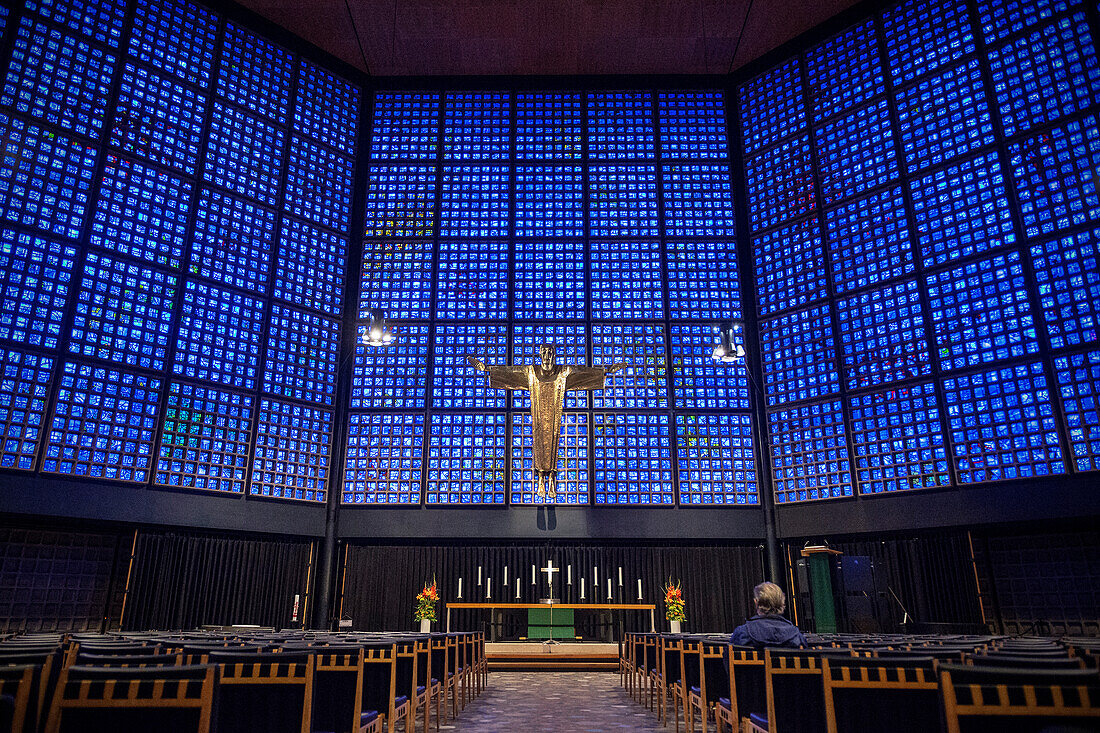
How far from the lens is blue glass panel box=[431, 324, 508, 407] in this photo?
17.0 metres

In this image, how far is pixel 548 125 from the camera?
64.2 feet

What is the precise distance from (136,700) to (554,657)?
11.3 metres

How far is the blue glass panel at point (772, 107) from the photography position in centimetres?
1794

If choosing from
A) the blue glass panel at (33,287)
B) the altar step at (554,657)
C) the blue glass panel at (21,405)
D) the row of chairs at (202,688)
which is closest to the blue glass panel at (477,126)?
the blue glass panel at (33,287)

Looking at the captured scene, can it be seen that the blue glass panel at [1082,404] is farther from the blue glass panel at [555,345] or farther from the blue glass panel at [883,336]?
the blue glass panel at [555,345]

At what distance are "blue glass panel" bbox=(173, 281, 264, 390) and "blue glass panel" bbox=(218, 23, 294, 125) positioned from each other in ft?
16.8

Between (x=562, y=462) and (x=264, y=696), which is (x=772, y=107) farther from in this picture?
(x=264, y=696)

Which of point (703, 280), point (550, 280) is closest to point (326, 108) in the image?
point (550, 280)

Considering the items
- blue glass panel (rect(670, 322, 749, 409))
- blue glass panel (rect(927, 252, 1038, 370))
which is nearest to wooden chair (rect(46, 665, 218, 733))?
blue glass panel (rect(670, 322, 749, 409))

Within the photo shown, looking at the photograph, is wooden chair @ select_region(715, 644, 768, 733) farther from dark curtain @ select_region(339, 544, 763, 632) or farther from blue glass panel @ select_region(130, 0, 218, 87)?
blue glass panel @ select_region(130, 0, 218, 87)

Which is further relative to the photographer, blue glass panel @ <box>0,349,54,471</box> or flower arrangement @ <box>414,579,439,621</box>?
flower arrangement @ <box>414,579,439,621</box>

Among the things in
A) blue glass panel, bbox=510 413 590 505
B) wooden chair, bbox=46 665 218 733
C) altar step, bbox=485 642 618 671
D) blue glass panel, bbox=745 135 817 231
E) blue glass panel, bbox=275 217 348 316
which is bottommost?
altar step, bbox=485 642 618 671

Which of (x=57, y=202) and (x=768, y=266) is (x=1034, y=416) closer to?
(x=768, y=266)

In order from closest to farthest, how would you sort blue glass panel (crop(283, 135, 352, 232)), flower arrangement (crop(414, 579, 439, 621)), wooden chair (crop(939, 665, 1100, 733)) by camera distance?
wooden chair (crop(939, 665, 1100, 733)), flower arrangement (crop(414, 579, 439, 621)), blue glass panel (crop(283, 135, 352, 232))
